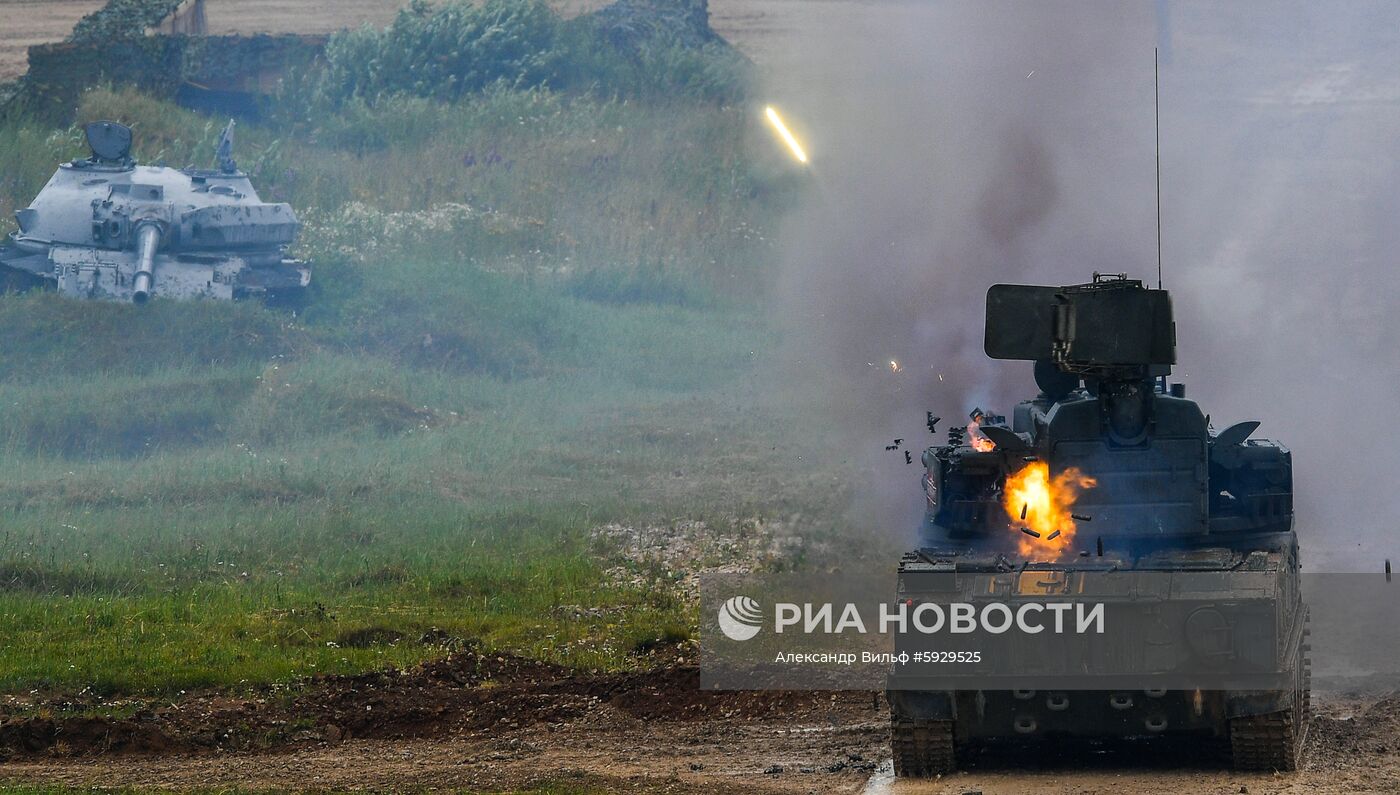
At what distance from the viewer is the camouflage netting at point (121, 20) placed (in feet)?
148

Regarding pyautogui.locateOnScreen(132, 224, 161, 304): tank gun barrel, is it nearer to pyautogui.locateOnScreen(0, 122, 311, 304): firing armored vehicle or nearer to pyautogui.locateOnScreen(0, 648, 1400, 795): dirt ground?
pyautogui.locateOnScreen(0, 122, 311, 304): firing armored vehicle

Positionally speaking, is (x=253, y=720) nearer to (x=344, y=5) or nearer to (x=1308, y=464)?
(x=1308, y=464)

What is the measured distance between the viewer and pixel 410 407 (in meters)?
30.2

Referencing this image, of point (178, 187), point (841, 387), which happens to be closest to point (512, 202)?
point (178, 187)

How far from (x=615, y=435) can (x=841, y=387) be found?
14.5 feet

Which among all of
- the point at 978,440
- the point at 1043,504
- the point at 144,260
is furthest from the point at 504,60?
the point at 1043,504

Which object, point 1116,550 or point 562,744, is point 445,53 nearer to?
point 562,744

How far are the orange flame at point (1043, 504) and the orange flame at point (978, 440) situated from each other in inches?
16.1

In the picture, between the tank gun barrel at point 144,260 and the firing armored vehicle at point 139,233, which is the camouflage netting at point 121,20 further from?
the tank gun barrel at point 144,260

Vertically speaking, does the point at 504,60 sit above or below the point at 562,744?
above

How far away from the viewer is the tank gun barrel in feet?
109

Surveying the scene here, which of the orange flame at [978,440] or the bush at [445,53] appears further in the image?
the bush at [445,53]

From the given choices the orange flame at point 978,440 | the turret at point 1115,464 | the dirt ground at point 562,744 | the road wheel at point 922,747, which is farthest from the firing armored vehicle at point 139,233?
the road wheel at point 922,747

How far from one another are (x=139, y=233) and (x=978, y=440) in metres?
22.0
